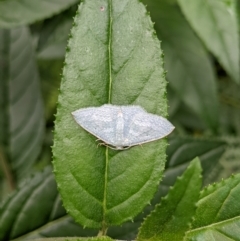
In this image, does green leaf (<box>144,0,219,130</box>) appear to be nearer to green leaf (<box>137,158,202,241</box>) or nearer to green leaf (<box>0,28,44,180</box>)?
green leaf (<box>0,28,44,180</box>)

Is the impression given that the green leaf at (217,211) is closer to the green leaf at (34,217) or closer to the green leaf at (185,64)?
the green leaf at (34,217)

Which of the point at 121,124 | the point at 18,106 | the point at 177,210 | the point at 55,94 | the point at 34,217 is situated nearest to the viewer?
the point at 177,210

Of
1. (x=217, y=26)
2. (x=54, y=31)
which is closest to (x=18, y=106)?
(x=54, y=31)

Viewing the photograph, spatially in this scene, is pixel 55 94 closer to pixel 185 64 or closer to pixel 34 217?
pixel 185 64

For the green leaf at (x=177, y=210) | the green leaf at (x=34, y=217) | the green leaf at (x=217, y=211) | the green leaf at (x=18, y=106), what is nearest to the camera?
the green leaf at (x=177, y=210)

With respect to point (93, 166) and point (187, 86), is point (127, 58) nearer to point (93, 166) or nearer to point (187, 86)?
point (93, 166)

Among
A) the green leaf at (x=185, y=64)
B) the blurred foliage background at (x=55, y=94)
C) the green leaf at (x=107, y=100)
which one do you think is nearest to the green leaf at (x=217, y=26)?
the blurred foliage background at (x=55, y=94)

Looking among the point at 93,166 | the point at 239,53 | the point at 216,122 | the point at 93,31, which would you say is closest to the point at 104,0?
the point at 93,31
